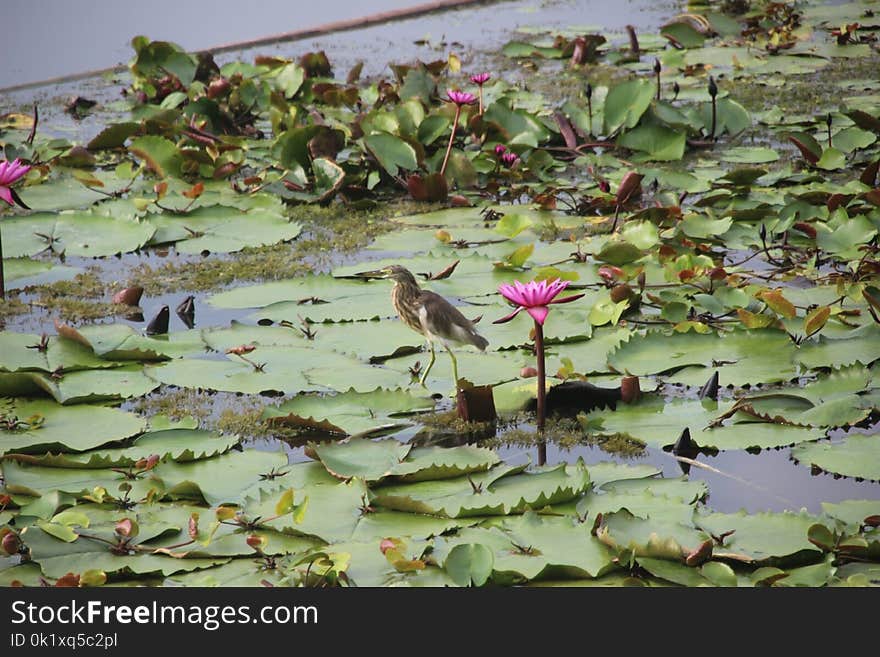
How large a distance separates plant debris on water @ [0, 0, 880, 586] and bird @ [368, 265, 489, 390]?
0.54 feet

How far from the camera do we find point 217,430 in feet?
14.3

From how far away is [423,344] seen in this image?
16.3 ft

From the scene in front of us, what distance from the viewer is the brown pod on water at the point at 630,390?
4305 millimetres

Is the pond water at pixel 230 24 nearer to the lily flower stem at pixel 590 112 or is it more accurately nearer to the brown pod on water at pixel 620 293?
the lily flower stem at pixel 590 112

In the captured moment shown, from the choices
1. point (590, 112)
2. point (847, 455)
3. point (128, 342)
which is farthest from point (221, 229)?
point (847, 455)

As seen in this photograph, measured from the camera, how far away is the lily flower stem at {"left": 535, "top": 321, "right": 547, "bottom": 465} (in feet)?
13.1

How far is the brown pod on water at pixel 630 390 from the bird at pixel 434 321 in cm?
56

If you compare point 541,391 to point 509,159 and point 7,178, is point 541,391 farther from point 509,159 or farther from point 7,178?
point 509,159

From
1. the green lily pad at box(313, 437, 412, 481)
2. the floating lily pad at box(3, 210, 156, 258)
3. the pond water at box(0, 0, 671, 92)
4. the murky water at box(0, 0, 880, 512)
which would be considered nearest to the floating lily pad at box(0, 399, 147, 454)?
the green lily pad at box(313, 437, 412, 481)

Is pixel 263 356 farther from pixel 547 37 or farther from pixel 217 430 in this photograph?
pixel 547 37

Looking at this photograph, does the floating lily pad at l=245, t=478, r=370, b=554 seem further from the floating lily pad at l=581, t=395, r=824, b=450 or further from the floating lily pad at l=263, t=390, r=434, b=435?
the floating lily pad at l=581, t=395, r=824, b=450

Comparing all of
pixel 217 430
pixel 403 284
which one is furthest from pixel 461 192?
pixel 217 430

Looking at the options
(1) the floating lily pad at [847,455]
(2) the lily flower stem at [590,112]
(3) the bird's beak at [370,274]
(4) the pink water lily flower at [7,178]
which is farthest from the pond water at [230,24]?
(1) the floating lily pad at [847,455]

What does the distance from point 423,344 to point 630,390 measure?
99 cm
